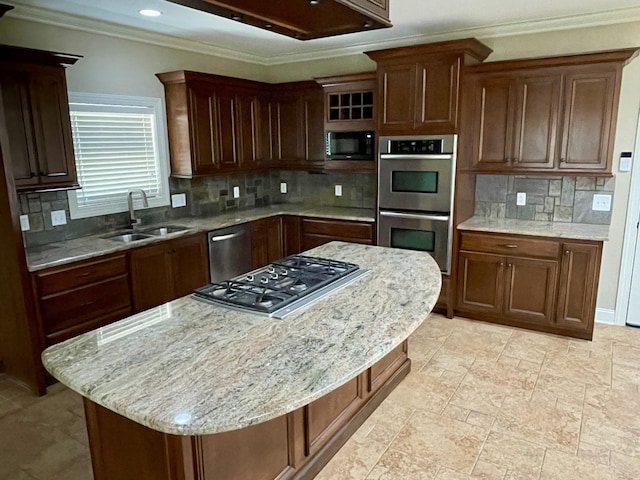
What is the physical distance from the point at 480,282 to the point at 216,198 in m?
2.91

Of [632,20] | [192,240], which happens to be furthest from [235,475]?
[632,20]

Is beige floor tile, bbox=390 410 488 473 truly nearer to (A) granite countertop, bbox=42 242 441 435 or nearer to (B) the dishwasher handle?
(A) granite countertop, bbox=42 242 441 435

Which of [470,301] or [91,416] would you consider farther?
[470,301]

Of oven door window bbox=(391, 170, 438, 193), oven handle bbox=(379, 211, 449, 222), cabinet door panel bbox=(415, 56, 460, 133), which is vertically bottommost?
oven handle bbox=(379, 211, 449, 222)

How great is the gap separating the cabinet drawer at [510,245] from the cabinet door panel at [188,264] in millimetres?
2390

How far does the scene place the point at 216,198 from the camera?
508 centimetres

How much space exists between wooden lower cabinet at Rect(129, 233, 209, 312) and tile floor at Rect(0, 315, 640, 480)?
3.00 feet

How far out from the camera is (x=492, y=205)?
4457mm

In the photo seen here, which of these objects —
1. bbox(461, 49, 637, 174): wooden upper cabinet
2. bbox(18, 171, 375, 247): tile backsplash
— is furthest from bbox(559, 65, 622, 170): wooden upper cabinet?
bbox(18, 171, 375, 247): tile backsplash

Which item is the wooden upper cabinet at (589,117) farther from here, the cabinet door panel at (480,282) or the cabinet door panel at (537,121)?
the cabinet door panel at (480,282)

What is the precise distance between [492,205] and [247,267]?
256 centimetres

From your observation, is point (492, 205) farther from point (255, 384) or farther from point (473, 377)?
point (255, 384)

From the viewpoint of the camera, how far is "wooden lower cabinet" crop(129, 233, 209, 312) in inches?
144

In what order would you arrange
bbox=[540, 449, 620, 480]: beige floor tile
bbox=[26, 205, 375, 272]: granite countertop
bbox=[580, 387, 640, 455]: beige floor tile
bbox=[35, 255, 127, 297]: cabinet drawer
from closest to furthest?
bbox=[540, 449, 620, 480]: beige floor tile, bbox=[580, 387, 640, 455]: beige floor tile, bbox=[35, 255, 127, 297]: cabinet drawer, bbox=[26, 205, 375, 272]: granite countertop
